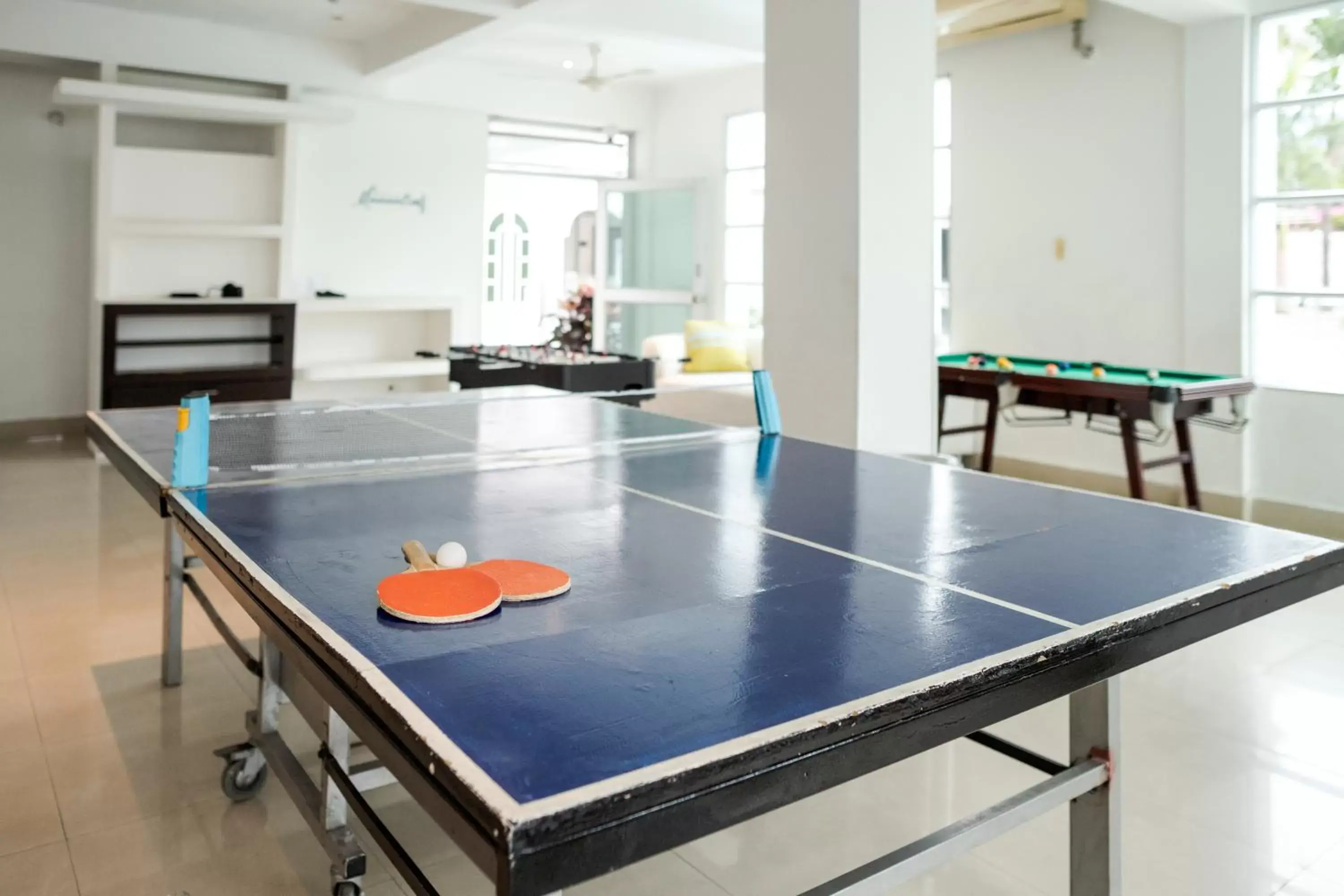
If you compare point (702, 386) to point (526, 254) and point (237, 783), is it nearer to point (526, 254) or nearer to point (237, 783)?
point (237, 783)

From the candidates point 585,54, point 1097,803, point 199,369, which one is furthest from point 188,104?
point 1097,803

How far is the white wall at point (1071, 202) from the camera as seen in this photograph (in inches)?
230

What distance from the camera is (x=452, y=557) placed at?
5.11 feet

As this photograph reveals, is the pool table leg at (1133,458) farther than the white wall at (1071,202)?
No

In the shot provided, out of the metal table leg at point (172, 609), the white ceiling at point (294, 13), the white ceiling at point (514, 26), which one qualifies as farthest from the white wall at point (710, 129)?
the metal table leg at point (172, 609)

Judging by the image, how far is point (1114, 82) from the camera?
5.98 metres

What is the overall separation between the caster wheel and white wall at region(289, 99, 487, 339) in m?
5.82

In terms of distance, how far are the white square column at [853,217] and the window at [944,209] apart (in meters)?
2.71

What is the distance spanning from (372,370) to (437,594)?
6.72 metres

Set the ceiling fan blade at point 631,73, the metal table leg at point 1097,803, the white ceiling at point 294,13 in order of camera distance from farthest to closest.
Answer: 1. the ceiling fan blade at point 631,73
2. the white ceiling at point 294,13
3. the metal table leg at point 1097,803

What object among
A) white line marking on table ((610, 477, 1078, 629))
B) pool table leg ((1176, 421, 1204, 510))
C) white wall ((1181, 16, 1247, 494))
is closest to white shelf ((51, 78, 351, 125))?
white wall ((1181, 16, 1247, 494))

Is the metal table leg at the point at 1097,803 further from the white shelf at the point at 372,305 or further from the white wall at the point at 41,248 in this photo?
the white wall at the point at 41,248

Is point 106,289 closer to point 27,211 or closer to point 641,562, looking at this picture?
point 27,211

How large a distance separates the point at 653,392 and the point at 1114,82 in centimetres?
366
